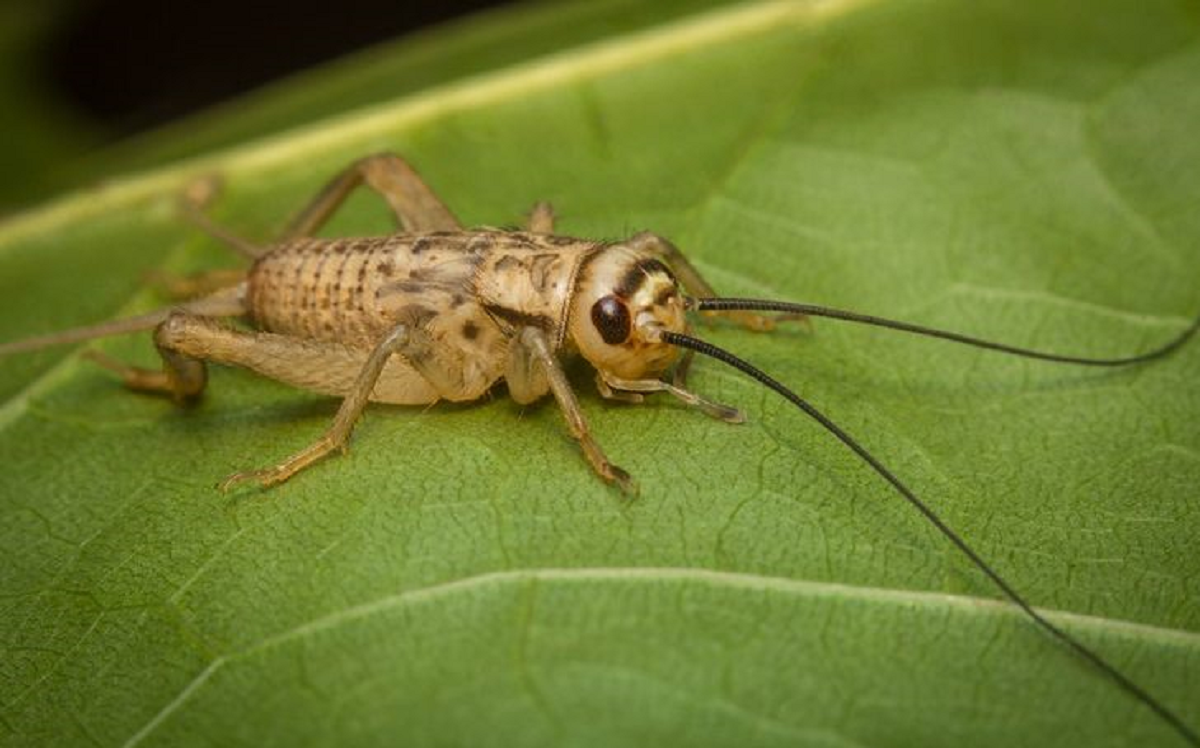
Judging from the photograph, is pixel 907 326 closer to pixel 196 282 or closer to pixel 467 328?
pixel 467 328

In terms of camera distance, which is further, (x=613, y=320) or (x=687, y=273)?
(x=687, y=273)

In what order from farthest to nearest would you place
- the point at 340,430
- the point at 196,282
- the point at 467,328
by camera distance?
the point at 196,282 → the point at 467,328 → the point at 340,430

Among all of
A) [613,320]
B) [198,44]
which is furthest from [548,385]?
[198,44]

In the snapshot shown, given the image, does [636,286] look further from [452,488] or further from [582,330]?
[452,488]

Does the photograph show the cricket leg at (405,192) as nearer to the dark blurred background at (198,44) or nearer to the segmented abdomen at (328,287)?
the segmented abdomen at (328,287)

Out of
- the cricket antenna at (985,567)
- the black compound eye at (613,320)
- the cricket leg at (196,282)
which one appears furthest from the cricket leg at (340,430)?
the cricket leg at (196,282)

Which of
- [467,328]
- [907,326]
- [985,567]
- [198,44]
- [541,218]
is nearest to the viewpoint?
[985,567]
